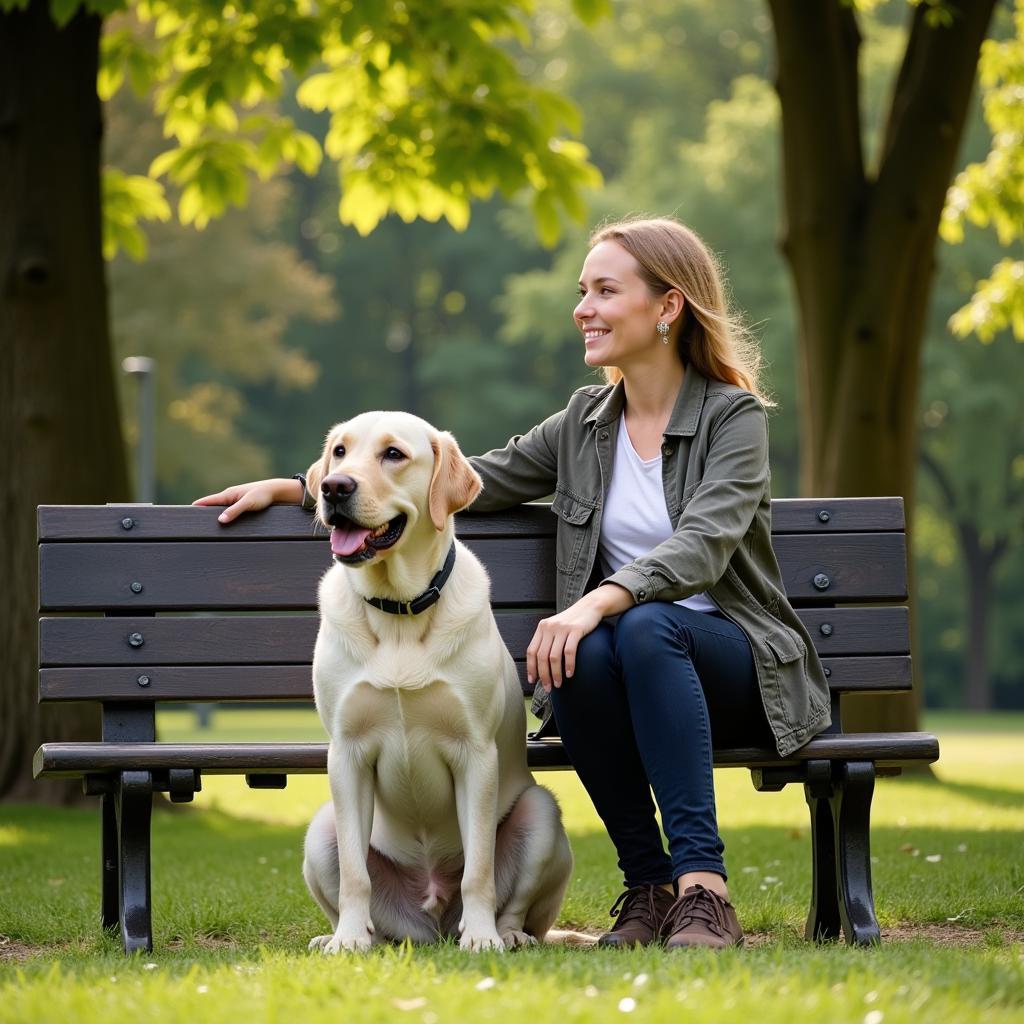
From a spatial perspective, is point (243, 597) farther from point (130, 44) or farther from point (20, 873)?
point (130, 44)

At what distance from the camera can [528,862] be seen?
4348mm

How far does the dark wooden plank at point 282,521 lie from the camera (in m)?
4.95

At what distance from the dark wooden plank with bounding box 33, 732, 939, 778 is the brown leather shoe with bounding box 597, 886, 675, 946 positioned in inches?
15.8

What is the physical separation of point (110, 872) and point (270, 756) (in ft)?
2.68

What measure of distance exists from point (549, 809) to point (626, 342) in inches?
53.1

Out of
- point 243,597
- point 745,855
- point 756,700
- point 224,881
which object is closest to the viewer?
point 756,700

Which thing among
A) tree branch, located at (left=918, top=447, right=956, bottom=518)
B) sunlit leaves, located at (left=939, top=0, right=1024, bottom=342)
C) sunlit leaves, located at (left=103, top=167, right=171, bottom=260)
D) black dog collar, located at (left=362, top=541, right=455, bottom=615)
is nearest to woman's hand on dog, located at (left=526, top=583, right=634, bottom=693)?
black dog collar, located at (left=362, top=541, right=455, bottom=615)

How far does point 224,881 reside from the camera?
6.02 meters

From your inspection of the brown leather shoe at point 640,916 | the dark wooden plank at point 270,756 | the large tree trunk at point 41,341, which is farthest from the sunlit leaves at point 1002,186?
the brown leather shoe at point 640,916

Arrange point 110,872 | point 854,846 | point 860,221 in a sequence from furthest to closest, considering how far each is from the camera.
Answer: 1. point 860,221
2. point 110,872
3. point 854,846

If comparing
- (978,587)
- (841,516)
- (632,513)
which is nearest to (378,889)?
(632,513)

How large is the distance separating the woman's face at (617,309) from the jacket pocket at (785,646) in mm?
921

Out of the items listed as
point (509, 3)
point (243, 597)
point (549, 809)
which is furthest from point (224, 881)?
point (509, 3)

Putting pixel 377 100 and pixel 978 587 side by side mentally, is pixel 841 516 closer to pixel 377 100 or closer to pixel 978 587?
pixel 377 100
